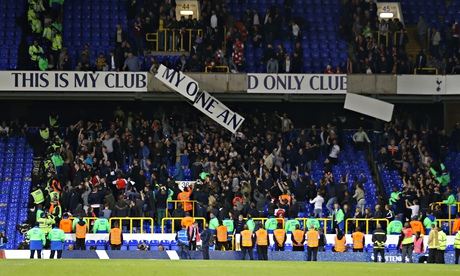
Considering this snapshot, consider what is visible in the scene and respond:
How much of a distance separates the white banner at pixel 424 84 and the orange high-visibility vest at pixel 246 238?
894cm

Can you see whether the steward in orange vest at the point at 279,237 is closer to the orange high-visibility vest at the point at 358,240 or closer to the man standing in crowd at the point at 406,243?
the orange high-visibility vest at the point at 358,240

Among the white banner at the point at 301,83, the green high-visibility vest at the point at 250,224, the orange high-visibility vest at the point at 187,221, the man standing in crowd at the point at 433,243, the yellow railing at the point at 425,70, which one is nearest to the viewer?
the man standing in crowd at the point at 433,243

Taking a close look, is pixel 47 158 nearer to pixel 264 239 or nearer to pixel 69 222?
pixel 69 222

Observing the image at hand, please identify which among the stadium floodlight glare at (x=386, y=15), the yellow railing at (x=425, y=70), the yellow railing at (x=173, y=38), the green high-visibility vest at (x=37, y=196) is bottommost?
the green high-visibility vest at (x=37, y=196)

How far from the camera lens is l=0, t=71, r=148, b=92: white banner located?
3800 centimetres

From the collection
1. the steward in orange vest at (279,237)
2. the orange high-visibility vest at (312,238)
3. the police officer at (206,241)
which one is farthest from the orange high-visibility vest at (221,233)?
the orange high-visibility vest at (312,238)

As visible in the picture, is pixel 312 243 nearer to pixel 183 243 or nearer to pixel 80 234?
pixel 183 243

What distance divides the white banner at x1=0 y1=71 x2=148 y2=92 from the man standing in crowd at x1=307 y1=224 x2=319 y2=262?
875cm

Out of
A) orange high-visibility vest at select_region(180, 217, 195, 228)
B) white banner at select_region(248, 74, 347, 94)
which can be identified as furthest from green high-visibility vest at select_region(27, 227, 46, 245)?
white banner at select_region(248, 74, 347, 94)

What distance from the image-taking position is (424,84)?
126ft

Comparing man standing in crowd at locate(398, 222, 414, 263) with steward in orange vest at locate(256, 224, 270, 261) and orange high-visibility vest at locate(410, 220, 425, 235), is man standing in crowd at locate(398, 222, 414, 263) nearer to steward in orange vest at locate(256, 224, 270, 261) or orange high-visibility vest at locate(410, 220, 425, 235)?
orange high-visibility vest at locate(410, 220, 425, 235)

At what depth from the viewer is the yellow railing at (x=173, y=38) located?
40688mm

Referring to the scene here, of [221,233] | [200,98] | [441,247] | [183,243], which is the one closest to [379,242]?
[441,247]

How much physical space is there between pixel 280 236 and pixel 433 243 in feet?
12.9
